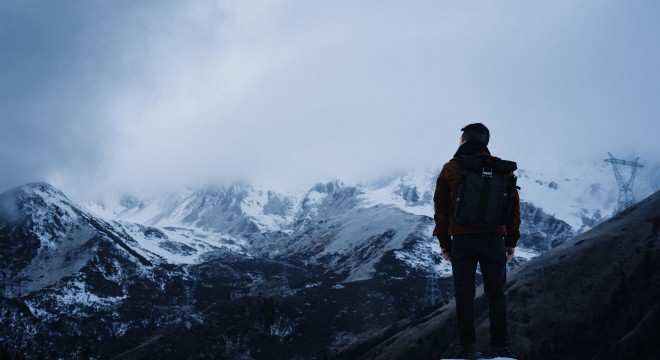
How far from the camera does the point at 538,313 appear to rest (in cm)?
12169

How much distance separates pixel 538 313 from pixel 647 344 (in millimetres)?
35957

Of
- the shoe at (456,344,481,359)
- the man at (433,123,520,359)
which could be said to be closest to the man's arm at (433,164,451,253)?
the man at (433,123,520,359)

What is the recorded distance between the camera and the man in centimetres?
1114

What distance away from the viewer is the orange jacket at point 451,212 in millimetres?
11242

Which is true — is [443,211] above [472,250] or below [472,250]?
above

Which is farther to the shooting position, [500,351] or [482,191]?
[500,351]

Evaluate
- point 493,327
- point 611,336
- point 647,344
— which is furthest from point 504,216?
point 611,336

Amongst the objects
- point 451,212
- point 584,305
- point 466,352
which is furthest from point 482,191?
point 584,305

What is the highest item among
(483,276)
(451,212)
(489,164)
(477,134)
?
(477,134)

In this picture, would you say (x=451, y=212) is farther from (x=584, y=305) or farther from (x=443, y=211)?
(x=584, y=305)

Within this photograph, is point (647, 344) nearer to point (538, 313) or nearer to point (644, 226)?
point (538, 313)

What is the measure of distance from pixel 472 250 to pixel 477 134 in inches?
108

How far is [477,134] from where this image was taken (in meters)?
11.8

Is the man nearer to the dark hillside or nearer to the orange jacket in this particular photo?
the orange jacket
